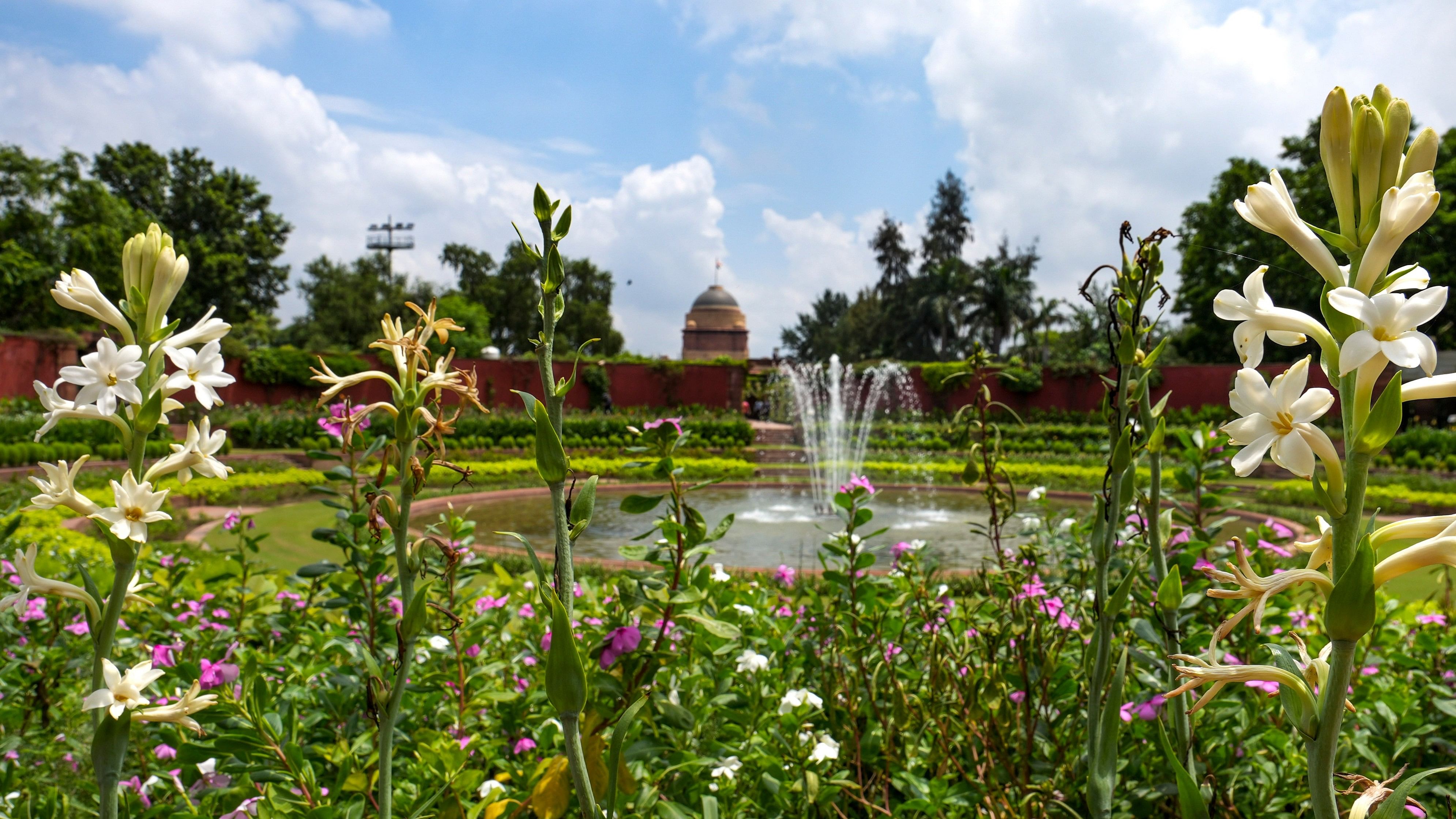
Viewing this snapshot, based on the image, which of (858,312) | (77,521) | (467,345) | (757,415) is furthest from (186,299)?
(858,312)

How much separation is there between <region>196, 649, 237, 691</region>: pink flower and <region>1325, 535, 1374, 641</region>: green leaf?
1791 mm

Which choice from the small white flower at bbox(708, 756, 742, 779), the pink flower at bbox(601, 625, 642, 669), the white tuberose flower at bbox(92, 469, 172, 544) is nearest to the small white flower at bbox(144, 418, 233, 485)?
the white tuberose flower at bbox(92, 469, 172, 544)

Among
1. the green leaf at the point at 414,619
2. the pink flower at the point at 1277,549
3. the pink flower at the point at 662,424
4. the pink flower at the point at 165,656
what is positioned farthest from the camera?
the pink flower at the point at 1277,549

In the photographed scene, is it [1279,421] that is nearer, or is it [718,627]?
[1279,421]

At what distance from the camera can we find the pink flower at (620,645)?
1288mm

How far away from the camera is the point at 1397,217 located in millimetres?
639

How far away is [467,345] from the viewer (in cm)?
2964

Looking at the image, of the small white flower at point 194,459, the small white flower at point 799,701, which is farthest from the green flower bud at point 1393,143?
the small white flower at point 799,701

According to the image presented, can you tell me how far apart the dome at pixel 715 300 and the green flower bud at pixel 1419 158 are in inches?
1721

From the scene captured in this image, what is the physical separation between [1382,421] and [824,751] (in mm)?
1158

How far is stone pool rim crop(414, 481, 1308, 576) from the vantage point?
Result: 19.5 feet

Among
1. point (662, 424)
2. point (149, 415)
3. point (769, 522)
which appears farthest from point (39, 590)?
point (769, 522)

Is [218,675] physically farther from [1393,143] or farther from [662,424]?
[1393,143]

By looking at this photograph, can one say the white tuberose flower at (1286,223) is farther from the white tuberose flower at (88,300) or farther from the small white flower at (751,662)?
the small white flower at (751,662)
